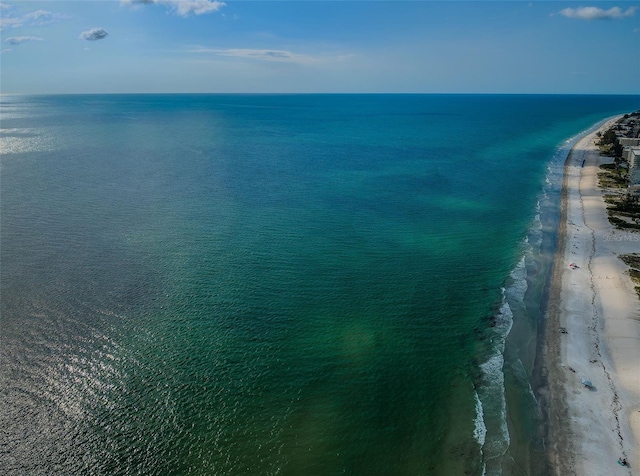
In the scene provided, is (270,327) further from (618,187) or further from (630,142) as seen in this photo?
(630,142)

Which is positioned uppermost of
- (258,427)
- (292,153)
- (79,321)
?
(292,153)

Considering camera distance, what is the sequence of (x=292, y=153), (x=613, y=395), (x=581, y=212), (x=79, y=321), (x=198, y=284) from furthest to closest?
1. (x=292, y=153)
2. (x=581, y=212)
3. (x=198, y=284)
4. (x=79, y=321)
5. (x=613, y=395)

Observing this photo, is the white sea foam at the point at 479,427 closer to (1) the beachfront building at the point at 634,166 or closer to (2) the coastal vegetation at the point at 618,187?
(2) the coastal vegetation at the point at 618,187

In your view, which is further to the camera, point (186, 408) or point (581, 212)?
point (581, 212)

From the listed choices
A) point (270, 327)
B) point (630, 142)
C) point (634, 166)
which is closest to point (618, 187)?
point (634, 166)

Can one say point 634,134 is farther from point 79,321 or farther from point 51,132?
point 51,132

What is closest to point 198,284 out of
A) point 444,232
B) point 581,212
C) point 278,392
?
→ point 278,392

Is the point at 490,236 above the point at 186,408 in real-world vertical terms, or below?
above
